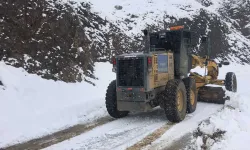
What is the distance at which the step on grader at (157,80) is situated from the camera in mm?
8406

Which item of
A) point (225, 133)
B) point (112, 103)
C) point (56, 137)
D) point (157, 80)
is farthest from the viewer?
point (112, 103)

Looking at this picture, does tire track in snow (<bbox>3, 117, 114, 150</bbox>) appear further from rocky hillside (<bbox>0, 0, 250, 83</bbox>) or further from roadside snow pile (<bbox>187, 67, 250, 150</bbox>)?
rocky hillside (<bbox>0, 0, 250, 83</bbox>)

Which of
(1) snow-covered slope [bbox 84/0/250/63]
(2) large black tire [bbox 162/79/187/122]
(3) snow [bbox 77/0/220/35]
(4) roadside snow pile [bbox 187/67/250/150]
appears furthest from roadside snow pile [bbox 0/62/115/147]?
(1) snow-covered slope [bbox 84/0/250/63]

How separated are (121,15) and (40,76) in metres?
11.2

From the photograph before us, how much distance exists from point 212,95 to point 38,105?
583 centimetres

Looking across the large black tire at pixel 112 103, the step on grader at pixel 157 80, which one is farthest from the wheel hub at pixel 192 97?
the large black tire at pixel 112 103

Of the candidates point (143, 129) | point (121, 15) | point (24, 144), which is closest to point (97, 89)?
point (143, 129)

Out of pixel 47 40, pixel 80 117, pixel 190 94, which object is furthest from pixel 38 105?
pixel 190 94

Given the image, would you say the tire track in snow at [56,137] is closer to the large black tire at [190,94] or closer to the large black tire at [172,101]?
the large black tire at [172,101]

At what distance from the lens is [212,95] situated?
36.8 feet

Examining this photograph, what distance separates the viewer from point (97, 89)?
13.5 meters

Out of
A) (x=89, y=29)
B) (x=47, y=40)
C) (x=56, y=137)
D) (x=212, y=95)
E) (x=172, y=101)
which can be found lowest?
(x=56, y=137)

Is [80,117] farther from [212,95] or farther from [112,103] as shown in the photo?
[212,95]

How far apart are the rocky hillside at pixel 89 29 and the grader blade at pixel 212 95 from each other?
5.94ft
